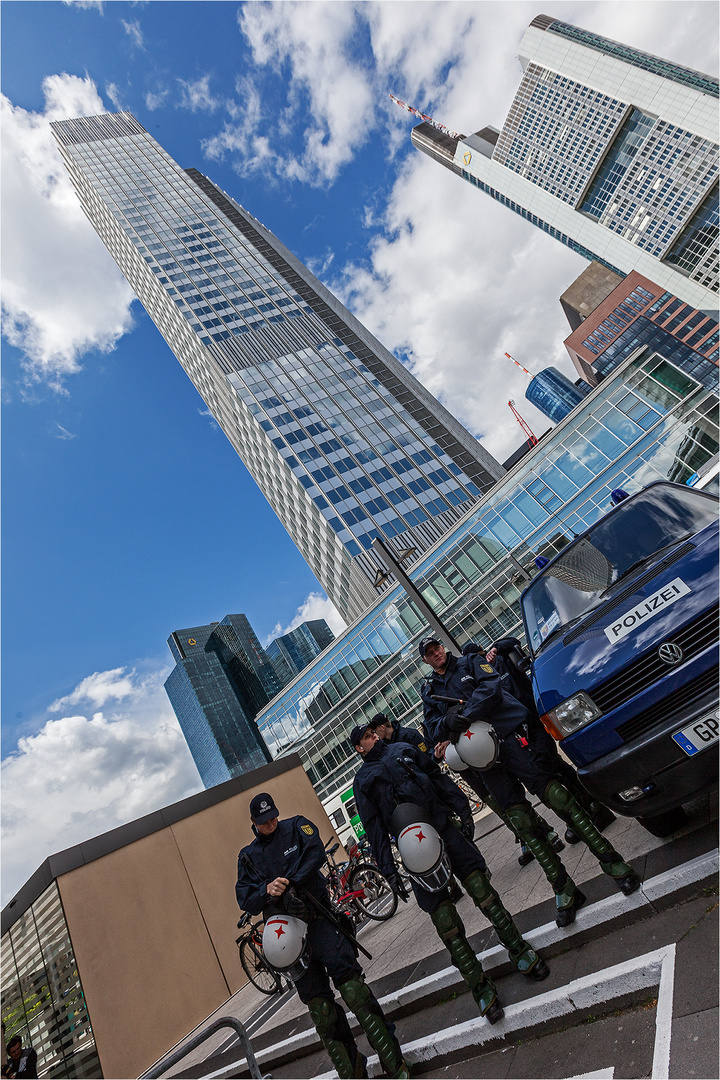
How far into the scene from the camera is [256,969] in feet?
27.8

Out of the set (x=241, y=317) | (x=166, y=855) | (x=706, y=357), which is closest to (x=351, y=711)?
(x=166, y=855)

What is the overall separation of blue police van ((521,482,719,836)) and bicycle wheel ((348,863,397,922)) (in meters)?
6.12

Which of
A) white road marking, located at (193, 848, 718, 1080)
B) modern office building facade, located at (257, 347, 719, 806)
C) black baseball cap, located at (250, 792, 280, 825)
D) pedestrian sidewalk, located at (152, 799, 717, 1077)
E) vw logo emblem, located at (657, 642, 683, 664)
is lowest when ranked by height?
white road marking, located at (193, 848, 718, 1080)

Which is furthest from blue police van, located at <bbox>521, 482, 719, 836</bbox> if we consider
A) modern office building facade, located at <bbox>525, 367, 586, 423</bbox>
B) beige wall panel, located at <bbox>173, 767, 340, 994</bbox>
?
Result: modern office building facade, located at <bbox>525, 367, 586, 423</bbox>

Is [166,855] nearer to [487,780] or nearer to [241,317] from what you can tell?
[487,780]

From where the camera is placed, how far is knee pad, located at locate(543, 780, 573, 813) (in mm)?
3371

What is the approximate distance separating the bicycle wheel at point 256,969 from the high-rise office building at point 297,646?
15201cm

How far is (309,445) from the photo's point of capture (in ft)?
198

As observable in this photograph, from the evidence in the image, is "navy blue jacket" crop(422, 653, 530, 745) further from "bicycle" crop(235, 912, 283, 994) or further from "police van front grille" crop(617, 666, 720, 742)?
"bicycle" crop(235, 912, 283, 994)

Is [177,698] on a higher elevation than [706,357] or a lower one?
higher

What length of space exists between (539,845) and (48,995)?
9.75 meters

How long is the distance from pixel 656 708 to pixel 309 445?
5944 centimetres

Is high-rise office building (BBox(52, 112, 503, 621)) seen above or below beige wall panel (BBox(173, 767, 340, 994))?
above

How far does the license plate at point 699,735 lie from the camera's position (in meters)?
2.45
